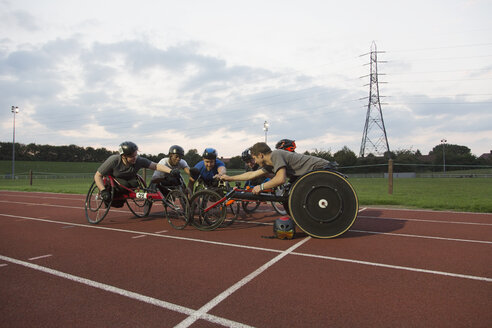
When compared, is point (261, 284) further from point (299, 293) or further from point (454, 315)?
point (454, 315)

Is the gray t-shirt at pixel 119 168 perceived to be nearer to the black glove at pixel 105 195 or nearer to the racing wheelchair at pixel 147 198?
the racing wheelchair at pixel 147 198

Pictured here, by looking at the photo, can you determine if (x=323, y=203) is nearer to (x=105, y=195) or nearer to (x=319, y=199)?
(x=319, y=199)

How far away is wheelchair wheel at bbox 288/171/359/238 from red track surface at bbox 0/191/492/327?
251 millimetres

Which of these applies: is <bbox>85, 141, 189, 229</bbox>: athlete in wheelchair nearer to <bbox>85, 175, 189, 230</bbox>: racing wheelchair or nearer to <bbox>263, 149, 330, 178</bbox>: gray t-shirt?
<bbox>85, 175, 189, 230</bbox>: racing wheelchair

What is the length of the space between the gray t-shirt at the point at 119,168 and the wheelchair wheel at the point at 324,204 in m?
3.68

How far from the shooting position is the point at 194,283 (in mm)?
3174

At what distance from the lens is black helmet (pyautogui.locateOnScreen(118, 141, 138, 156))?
21.0 ft

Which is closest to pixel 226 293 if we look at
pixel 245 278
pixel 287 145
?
pixel 245 278

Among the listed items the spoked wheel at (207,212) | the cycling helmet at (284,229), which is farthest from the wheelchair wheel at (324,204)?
the spoked wheel at (207,212)

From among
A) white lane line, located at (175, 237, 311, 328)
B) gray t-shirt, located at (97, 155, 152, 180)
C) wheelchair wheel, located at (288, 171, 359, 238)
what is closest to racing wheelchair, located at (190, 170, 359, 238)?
wheelchair wheel, located at (288, 171, 359, 238)

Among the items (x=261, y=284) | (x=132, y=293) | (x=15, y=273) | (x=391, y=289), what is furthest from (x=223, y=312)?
(x=15, y=273)

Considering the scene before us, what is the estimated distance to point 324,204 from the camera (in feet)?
16.3

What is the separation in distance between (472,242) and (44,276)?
6.00 m

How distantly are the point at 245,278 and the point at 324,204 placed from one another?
7.10ft
